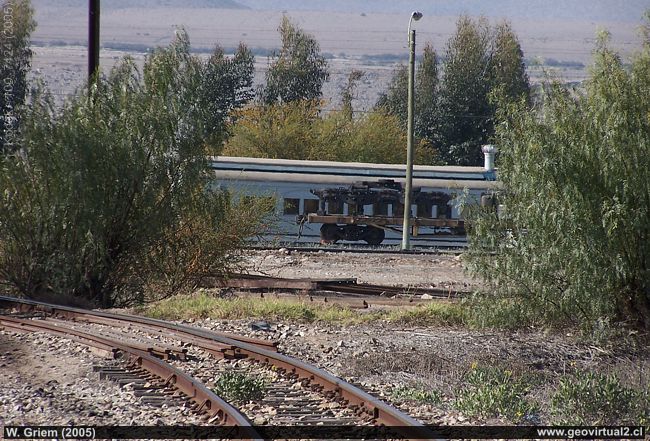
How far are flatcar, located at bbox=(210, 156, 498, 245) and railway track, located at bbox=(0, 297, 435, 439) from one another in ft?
65.8

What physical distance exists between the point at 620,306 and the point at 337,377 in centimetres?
555

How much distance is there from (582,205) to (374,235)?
75.7 ft

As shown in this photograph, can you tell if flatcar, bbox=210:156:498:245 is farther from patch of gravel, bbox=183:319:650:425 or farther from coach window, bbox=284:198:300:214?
patch of gravel, bbox=183:319:650:425

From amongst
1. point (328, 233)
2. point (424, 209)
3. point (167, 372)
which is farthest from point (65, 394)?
point (424, 209)

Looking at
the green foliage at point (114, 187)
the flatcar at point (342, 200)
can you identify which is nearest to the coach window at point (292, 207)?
the flatcar at point (342, 200)

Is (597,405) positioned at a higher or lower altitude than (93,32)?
lower

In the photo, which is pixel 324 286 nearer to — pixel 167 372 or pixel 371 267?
pixel 371 267

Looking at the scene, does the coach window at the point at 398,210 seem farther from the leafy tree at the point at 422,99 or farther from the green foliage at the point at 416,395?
the leafy tree at the point at 422,99

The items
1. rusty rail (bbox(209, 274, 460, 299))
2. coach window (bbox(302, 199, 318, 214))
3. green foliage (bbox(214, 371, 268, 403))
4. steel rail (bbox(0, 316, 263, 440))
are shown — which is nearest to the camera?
steel rail (bbox(0, 316, 263, 440))

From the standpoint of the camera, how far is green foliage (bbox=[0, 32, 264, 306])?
17266mm

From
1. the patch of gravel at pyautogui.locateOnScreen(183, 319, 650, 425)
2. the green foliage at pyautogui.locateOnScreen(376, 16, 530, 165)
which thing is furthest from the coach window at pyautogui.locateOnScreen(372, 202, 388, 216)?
the green foliage at pyautogui.locateOnScreen(376, 16, 530, 165)

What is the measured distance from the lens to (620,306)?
1359 centimetres

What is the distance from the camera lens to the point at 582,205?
517 inches

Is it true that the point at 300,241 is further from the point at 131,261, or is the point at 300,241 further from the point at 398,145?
the point at 398,145
